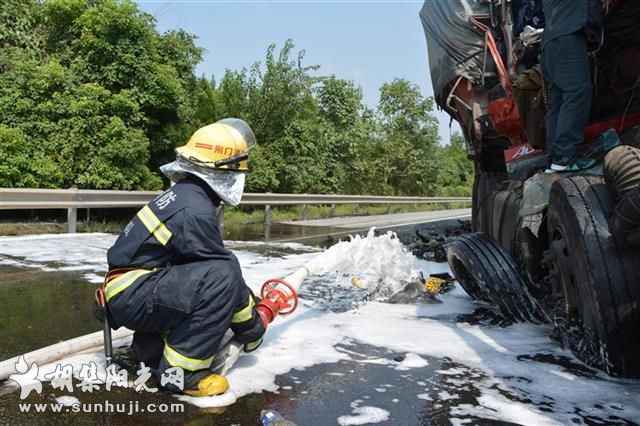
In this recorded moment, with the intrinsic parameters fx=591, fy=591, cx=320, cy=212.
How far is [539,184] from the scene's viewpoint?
11.4 feet

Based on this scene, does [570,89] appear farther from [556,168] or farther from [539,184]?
[539,184]

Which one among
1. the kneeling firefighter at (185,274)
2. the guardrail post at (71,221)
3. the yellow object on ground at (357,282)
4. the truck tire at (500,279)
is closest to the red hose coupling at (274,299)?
the kneeling firefighter at (185,274)

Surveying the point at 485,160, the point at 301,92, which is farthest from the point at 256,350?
the point at 301,92

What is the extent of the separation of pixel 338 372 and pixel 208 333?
0.70 metres

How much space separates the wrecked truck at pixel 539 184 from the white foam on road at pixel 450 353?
193 mm

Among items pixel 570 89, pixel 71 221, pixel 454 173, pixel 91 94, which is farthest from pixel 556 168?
pixel 454 173

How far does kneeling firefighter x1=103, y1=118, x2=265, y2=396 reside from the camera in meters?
2.44

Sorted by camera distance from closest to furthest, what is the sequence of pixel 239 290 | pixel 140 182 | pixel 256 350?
pixel 239 290 < pixel 256 350 < pixel 140 182

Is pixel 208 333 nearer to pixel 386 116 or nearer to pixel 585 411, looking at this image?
pixel 585 411

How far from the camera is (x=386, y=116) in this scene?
39344 millimetres

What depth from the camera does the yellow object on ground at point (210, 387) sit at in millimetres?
2420

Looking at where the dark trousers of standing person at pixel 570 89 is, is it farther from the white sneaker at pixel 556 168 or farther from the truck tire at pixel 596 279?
the truck tire at pixel 596 279

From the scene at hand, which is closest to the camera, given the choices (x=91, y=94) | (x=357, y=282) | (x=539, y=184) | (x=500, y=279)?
(x=539, y=184)

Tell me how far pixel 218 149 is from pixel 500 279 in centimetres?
206
